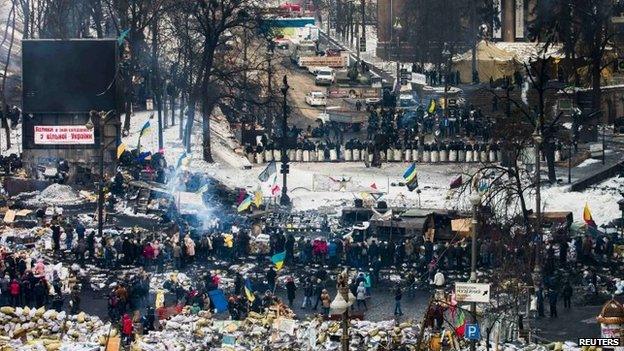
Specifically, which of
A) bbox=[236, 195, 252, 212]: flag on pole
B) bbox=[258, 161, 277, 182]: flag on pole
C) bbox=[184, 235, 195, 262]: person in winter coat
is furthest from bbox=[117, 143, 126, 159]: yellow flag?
bbox=[184, 235, 195, 262]: person in winter coat

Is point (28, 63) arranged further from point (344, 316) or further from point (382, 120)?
point (344, 316)

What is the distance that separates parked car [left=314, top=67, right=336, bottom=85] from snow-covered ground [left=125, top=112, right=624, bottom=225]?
18331 millimetres

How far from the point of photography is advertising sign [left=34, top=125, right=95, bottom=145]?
77.3 m

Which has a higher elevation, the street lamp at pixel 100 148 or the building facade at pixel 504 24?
the building facade at pixel 504 24

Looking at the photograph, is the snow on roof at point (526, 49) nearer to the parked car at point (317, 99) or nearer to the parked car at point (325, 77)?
the parked car at point (325, 77)

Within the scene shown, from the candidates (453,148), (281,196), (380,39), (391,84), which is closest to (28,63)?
(281,196)

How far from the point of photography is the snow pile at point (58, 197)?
7456 centimetres

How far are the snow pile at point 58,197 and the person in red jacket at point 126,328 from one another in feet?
63.8

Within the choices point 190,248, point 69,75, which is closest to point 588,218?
point 190,248

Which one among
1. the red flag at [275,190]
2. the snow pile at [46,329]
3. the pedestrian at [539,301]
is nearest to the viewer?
the snow pile at [46,329]

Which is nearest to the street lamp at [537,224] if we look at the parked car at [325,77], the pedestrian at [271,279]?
the pedestrian at [271,279]

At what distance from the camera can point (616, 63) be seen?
97.2 metres

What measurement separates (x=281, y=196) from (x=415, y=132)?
553 inches

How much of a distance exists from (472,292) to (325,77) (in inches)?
2455
